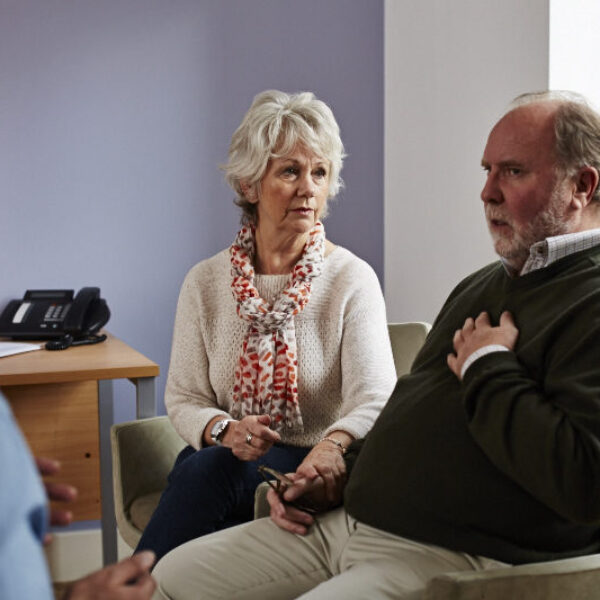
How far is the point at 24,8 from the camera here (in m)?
2.79

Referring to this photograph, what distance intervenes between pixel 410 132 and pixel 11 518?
8.25 ft

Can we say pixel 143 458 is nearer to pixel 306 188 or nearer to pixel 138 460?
pixel 138 460

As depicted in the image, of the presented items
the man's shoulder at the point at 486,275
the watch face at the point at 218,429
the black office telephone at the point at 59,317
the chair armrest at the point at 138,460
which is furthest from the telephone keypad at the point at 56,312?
the man's shoulder at the point at 486,275

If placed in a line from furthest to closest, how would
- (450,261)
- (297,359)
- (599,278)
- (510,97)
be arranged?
(450,261)
(510,97)
(297,359)
(599,278)

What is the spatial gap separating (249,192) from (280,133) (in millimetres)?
175

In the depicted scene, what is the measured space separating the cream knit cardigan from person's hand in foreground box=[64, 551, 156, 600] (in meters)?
1.03

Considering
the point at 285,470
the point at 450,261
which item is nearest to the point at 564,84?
the point at 450,261

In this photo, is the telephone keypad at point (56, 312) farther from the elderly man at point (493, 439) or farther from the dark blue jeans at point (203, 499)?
the elderly man at point (493, 439)

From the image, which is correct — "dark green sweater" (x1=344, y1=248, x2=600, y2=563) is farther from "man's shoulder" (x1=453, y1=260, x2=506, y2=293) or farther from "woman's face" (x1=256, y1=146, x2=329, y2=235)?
"woman's face" (x1=256, y1=146, x2=329, y2=235)

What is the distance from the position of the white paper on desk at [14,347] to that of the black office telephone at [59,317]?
0.07 metres

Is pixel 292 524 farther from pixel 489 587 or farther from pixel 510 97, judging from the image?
pixel 510 97

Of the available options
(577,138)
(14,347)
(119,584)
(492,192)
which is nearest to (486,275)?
(492,192)

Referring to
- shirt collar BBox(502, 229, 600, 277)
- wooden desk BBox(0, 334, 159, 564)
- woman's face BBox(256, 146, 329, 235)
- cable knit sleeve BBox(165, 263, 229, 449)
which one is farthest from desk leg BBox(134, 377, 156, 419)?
shirt collar BBox(502, 229, 600, 277)

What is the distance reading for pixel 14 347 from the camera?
2.42 metres
